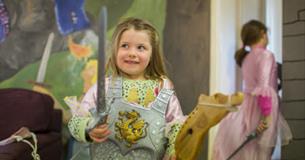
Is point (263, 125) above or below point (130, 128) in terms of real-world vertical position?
below

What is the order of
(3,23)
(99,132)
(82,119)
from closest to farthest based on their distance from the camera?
(99,132), (82,119), (3,23)

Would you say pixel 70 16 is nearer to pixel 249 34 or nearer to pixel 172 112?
pixel 249 34

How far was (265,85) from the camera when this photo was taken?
6.57 feet

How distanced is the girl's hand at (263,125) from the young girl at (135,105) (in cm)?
106

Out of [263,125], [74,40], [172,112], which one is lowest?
[263,125]

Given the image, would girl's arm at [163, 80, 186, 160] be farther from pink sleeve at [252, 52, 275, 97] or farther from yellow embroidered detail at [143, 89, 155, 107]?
pink sleeve at [252, 52, 275, 97]

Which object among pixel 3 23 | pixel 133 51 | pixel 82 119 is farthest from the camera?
pixel 3 23

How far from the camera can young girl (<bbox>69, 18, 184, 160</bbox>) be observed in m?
1.02

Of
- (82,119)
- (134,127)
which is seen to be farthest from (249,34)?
(82,119)

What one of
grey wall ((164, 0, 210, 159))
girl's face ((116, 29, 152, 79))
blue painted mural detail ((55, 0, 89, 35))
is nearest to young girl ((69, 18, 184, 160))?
girl's face ((116, 29, 152, 79))

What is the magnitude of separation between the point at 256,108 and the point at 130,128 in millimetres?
1155

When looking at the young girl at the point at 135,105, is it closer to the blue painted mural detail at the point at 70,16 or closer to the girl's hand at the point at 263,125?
the girl's hand at the point at 263,125

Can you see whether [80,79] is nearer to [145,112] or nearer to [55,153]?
[55,153]

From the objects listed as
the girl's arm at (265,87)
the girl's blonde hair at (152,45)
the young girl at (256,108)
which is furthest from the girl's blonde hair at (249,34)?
the girl's blonde hair at (152,45)
